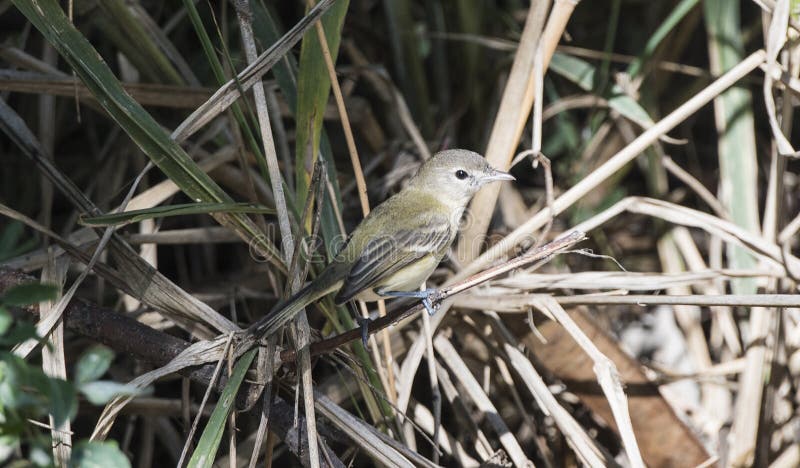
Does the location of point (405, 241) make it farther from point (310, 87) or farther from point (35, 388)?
point (35, 388)

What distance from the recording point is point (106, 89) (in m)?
1.97

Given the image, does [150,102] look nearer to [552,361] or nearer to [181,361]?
[181,361]

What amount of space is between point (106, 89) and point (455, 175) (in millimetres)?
1247

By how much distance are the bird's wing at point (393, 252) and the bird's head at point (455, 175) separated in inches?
5.8

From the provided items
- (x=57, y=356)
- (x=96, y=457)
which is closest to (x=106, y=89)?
(x=57, y=356)

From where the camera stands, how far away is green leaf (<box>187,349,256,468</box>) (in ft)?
5.74

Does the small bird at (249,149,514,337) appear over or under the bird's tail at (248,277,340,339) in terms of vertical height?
over

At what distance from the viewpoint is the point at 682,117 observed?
2.44m

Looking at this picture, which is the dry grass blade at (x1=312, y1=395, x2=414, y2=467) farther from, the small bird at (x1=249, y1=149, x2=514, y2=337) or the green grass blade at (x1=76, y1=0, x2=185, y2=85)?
the green grass blade at (x1=76, y1=0, x2=185, y2=85)

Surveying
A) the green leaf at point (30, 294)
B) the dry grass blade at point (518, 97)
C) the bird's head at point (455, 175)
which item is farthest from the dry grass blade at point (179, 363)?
the dry grass blade at point (518, 97)

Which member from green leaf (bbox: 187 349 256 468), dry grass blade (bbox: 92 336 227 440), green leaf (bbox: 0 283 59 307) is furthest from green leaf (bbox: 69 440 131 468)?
dry grass blade (bbox: 92 336 227 440)

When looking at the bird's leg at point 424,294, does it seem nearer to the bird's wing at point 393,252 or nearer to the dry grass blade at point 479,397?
the bird's wing at point 393,252

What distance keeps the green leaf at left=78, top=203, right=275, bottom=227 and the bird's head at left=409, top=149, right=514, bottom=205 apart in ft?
2.90

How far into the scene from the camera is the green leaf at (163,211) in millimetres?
1817
